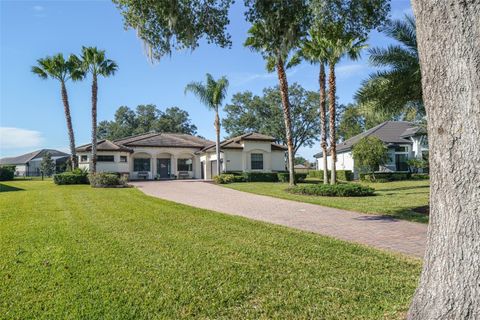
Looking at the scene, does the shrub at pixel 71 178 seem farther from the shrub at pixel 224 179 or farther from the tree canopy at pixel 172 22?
the tree canopy at pixel 172 22

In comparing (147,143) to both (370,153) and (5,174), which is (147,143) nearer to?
(5,174)

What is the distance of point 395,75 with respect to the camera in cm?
1480

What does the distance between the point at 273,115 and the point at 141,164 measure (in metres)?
21.6

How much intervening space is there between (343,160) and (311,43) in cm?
1999

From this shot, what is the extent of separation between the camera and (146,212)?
1161 cm

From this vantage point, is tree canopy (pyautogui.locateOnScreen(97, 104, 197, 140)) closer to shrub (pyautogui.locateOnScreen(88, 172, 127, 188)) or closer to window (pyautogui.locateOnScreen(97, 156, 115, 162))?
window (pyautogui.locateOnScreen(97, 156, 115, 162))

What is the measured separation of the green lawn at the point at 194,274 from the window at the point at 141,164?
93.3 ft

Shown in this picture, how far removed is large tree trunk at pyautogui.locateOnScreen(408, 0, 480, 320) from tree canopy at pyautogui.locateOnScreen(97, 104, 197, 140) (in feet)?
215

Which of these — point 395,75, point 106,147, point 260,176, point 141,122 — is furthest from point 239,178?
point 141,122

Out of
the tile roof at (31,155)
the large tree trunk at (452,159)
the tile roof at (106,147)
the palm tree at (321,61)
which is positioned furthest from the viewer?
the tile roof at (31,155)

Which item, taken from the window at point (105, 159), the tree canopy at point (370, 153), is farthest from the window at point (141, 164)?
the tree canopy at point (370, 153)

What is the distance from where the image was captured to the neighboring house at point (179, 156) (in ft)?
109

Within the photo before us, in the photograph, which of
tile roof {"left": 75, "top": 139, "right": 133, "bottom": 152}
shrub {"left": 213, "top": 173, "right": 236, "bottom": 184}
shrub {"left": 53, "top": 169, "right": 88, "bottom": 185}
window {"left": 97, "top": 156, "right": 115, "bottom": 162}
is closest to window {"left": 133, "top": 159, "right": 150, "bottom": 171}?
tile roof {"left": 75, "top": 139, "right": 133, "bottom": 152}

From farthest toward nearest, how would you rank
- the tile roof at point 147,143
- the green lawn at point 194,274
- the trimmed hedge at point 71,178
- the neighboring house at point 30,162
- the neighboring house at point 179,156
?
the neighboring house at point 30,162, the tile roof at point 147,143, the neighboring house at point 179,156, the trimmed hedge at point 71,178, the green lawn at point 194,274
